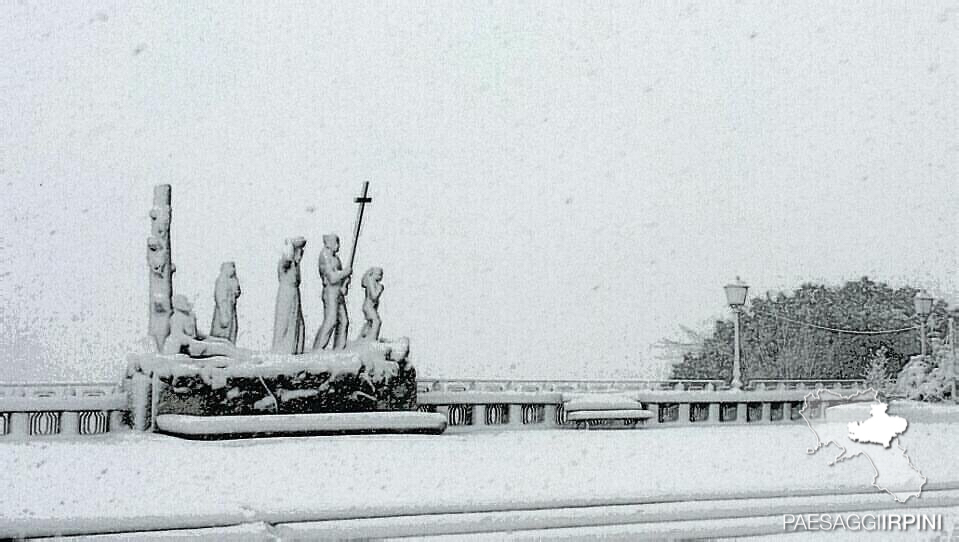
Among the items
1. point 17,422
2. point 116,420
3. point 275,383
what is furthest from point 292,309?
point 17,422

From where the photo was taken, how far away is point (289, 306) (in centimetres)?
2178

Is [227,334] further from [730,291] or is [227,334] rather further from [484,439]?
[730,291]

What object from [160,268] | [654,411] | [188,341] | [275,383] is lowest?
[654,411]

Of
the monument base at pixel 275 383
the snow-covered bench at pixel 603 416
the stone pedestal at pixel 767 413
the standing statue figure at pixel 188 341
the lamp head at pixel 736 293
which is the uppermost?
the lamp head at pixel 736 293

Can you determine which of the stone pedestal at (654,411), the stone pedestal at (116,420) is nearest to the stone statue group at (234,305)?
the stone pedestal at (116,420)

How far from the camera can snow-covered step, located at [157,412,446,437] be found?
19.6m

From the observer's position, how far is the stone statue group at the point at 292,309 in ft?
68.2

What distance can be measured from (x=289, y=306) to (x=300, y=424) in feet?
7.99

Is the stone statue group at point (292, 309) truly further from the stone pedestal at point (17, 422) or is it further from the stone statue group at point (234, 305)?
the stone pedestal at point (17, 422)

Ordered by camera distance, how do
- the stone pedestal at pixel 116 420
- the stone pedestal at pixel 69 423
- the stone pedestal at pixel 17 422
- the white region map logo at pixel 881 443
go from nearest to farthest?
the white region map logo at pixel 881 443 < the stone pedestal at pixel 17 422 < the stone pedestal at pixel 116 420 < the stone pedestal at pixel 69 423

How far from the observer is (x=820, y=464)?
54.6ft

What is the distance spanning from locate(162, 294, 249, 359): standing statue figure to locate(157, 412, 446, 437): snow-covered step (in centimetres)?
110

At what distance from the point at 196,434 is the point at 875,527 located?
461 inches

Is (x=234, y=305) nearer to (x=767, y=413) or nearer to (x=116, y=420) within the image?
(x=116, y=420)
